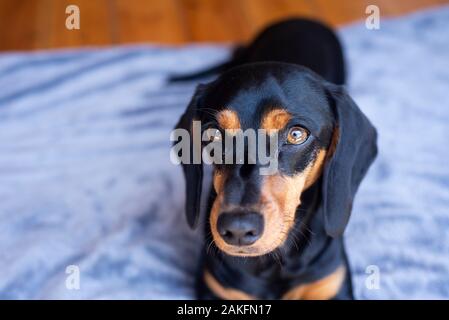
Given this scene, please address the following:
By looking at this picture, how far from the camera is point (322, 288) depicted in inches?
64.6

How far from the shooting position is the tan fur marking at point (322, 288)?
164cm

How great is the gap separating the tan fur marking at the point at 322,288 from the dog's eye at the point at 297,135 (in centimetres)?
45

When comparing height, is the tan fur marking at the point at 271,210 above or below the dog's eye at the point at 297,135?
below

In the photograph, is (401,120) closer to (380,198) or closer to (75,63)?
(380,198)

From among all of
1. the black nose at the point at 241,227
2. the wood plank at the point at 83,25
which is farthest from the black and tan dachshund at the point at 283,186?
the wood plank at the point at 83,25

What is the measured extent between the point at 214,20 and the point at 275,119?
81.2 inches

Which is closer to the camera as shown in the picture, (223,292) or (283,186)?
(283,186)

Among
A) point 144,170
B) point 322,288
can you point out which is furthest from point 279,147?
point 144,170

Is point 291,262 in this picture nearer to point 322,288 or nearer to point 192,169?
point 322,288

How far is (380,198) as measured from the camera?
2.04m

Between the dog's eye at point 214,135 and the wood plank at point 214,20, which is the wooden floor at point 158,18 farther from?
the dog's eye at point 214,135
